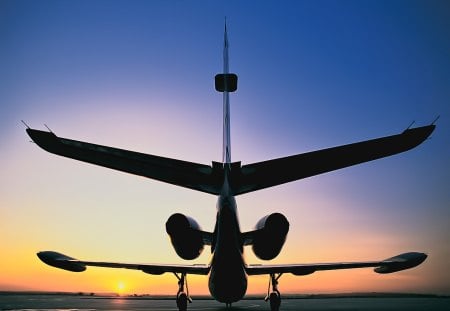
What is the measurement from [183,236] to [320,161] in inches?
121

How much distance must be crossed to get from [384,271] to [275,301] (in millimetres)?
4324

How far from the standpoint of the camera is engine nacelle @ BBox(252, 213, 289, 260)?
7203 millimetres

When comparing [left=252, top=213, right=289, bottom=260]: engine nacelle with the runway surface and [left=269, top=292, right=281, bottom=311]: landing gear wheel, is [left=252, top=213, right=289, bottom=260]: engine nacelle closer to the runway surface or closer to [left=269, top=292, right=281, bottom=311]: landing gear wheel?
[left=269, top=292, right=281, bottom=311]: landing gear wheel

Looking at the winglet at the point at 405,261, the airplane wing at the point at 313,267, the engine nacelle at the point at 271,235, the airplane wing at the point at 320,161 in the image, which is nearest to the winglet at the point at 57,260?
the airplane wing at the point at 313,267

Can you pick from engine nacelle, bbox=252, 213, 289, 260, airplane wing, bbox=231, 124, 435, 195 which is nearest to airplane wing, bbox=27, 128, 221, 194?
airplane wing, bbox=231, 124, 435, 195

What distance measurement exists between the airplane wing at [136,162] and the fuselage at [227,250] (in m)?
0.33

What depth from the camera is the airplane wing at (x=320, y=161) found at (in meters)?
5.00

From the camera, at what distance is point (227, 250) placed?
668 cm

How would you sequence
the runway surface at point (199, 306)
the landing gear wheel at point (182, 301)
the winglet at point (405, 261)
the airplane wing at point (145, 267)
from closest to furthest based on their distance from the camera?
1. the winglet at point (405, 261)
2. the airplane wing at point (145, 267)
3. the landing gear wheel at point (182, 301)
4. the runway surface at point (199, 306)

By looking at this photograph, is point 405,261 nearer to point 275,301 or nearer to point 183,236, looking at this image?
point 275,301

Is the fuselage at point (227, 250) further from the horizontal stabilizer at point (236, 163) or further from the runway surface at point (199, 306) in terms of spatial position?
the runway surface at point (199, 306)

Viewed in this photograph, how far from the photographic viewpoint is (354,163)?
17.6 feet

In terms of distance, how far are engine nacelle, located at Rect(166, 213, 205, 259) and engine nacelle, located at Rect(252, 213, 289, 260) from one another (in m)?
1.16

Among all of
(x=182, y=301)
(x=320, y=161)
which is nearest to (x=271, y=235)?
(x=320, y=161)
